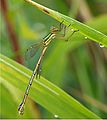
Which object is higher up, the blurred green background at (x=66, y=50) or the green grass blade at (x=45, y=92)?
the green grass blade at (x=45, y=92)

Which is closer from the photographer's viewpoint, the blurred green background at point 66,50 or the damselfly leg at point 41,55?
the damselfly leg at point 41,55

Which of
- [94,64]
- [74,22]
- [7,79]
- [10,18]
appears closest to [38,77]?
[7,79]

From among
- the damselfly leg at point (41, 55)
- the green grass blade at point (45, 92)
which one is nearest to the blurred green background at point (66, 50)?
the damselfly leg at point (41, 55)

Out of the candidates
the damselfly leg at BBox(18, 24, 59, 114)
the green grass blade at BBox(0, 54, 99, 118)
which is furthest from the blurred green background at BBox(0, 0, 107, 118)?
the green grass blade at BBox(0, 54, 99, 118)

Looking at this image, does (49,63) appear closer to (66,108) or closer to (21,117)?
(21,117)

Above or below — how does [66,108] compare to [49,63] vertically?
above

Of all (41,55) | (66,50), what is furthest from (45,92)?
(66,50)

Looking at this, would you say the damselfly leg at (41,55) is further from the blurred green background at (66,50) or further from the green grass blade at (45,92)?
the blurred green background at (66,50)

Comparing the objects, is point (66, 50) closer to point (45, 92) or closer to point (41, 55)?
point (41, 55)
